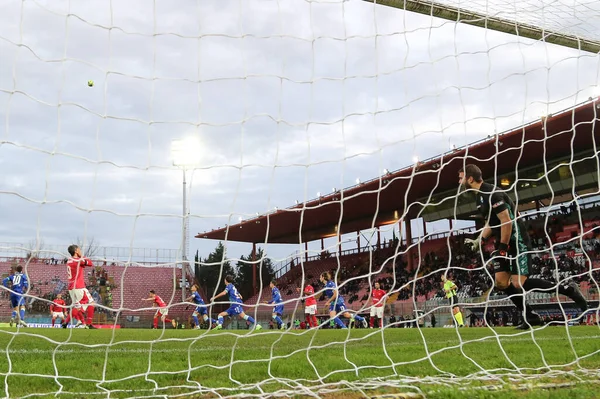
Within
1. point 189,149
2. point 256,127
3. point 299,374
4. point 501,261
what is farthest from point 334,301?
point 299,374

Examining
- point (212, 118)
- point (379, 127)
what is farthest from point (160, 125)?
point (379, 127)

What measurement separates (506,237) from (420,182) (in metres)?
15.6

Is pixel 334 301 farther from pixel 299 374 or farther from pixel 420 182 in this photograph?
pixel 420 182

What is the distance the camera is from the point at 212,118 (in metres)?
4.18

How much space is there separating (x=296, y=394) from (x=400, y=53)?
3370 mm

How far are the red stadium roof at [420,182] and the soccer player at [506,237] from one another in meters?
5.80

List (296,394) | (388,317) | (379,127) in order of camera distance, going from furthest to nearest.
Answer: (388,317) → (379,127) → (296,394)

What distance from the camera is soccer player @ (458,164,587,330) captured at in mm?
4992

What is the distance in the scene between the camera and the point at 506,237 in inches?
196

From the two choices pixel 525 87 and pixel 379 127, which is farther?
pixel 525 87

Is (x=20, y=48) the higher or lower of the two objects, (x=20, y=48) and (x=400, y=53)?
the lower

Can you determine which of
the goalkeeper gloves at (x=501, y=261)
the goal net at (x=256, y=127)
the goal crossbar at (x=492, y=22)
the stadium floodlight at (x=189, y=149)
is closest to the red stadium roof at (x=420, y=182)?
the stadium floodlight at (x=189, y=149)

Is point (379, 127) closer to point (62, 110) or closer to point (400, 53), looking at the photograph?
point (400, 53)

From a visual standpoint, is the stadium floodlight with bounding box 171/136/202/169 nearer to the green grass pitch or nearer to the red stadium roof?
the green grass pitch
